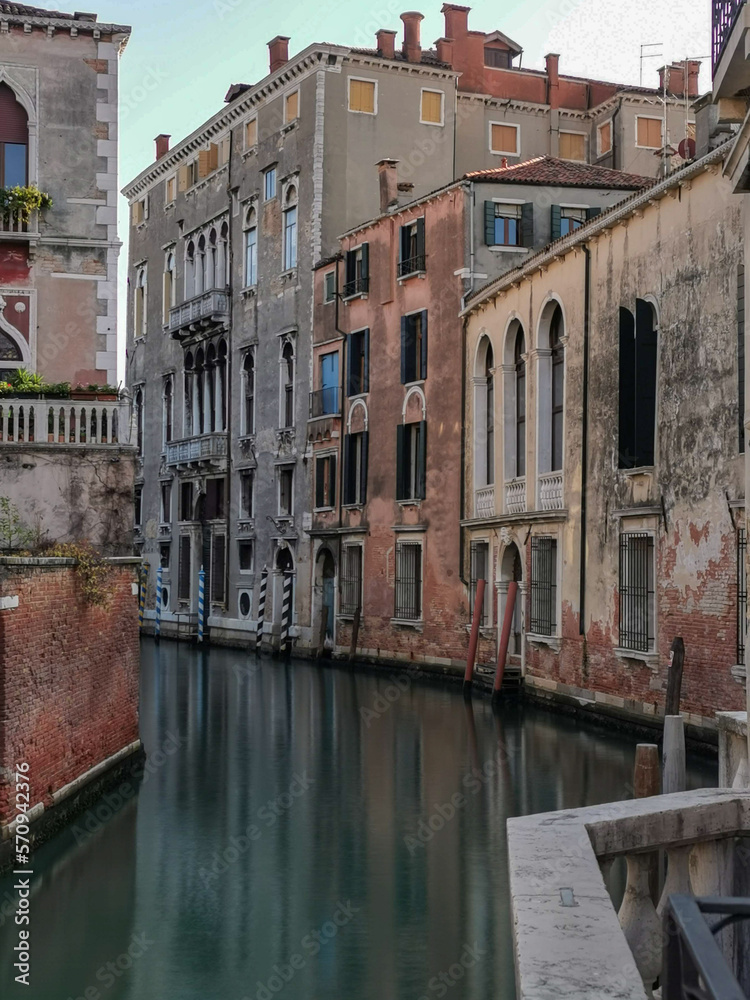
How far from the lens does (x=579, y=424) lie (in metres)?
19.1

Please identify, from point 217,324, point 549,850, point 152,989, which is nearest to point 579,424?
point 152,989

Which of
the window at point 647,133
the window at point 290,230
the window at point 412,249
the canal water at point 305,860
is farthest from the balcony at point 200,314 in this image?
the canal water at point 305,860

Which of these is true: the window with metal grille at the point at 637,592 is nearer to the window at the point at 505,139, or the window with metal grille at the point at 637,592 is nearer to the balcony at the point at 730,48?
the balcony at the point at 730,48

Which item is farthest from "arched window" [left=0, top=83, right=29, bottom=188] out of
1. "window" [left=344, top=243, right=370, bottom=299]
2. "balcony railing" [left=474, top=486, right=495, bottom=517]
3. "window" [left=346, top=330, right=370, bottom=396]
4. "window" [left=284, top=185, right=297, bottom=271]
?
"window" [left=284, top=185, right=297, bottom=271]

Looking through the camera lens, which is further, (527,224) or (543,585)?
(527,224)

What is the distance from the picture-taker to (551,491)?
20.3 m

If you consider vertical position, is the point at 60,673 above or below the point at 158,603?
above

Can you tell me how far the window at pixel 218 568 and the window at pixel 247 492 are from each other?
1.16 meters

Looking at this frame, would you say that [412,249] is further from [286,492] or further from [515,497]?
[286,492]

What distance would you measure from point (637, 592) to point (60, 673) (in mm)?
8549

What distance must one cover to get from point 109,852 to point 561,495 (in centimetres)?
1086

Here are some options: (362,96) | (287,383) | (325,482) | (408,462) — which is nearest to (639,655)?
(408,462)

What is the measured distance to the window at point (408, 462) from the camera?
2616 cm

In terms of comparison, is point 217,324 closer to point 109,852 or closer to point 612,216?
point 612,216
